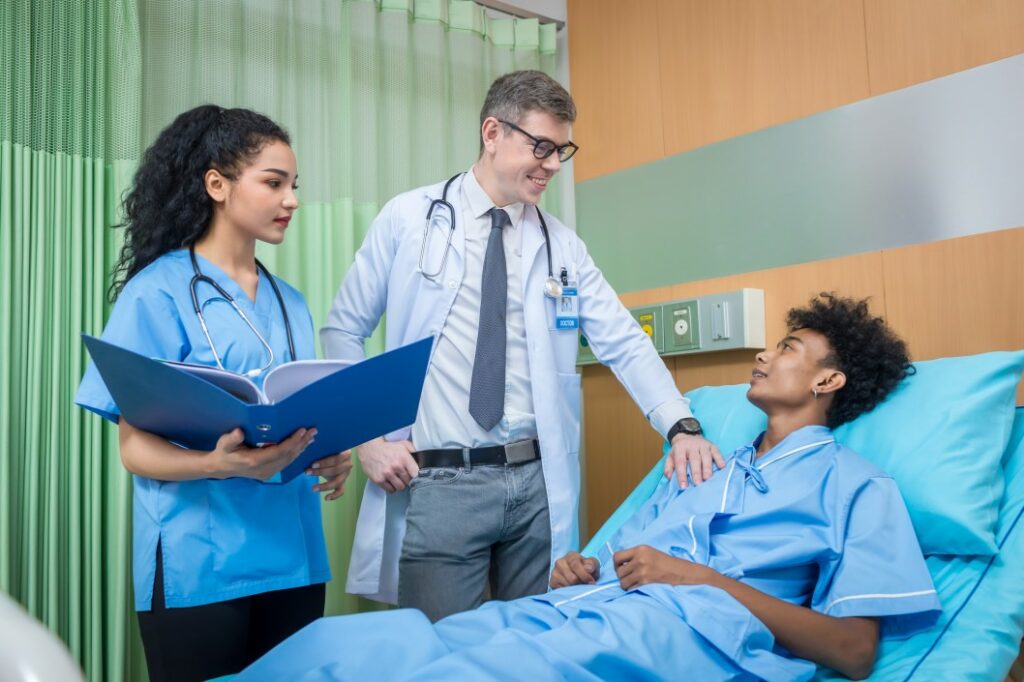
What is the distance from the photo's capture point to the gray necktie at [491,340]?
1930mm

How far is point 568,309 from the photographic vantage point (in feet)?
7.01

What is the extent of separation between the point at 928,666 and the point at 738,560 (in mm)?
334

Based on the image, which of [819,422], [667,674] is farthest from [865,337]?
[667,674]

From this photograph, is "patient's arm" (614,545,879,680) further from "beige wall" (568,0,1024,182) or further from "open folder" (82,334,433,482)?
"beige wall" (568,0,1024,182)

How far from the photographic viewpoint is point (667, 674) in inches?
50.8

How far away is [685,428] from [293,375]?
3.19ft

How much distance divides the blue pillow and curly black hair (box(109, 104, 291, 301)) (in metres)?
1.34

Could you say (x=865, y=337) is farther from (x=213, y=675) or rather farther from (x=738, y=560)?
(x=213, y=675)

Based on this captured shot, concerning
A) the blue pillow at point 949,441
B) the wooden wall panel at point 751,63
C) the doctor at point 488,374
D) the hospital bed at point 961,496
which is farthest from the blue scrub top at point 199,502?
the wooden wall panel at point 751,63

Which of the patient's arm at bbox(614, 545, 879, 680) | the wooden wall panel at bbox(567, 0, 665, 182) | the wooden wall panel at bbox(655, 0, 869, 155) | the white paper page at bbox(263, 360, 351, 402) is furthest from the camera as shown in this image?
the wooden wall panel at bbox(567, 0, 665, 182)

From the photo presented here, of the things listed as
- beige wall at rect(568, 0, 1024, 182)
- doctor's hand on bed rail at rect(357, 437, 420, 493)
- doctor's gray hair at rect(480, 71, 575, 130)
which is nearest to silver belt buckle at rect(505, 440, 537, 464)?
doctor's hand on bed rail at rect(357, 437, 420, 493)

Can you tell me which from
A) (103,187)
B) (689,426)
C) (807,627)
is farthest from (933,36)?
(103,187)

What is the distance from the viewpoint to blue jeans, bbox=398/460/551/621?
189 cm

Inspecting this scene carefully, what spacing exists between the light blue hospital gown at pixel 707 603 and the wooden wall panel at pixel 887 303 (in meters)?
0.62
